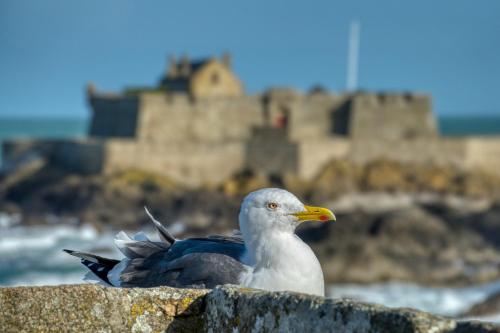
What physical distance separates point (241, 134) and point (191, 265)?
128 feet

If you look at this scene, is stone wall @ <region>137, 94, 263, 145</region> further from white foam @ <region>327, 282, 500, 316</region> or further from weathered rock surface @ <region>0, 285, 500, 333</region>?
weathered rock surface @ <region>0, 285, 500, 333</region>

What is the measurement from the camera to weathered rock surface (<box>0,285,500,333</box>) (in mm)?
2982

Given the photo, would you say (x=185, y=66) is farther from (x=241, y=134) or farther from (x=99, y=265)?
(x=99, y=265)

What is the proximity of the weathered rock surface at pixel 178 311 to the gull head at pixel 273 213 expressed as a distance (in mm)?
1165

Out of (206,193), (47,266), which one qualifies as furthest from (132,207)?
(47,266)

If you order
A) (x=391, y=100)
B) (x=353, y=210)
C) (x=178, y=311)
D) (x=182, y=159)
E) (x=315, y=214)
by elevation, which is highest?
(x=391, y=100)

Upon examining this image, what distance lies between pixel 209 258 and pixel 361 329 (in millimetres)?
1983

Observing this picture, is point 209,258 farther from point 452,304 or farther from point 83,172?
point 83,172

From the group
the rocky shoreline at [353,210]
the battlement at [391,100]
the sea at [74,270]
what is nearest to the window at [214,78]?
the battlement at [391,100]

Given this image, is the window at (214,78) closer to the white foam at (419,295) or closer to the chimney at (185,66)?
the chimney at (185,66)

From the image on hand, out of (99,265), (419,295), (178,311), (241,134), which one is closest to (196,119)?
(241,134)

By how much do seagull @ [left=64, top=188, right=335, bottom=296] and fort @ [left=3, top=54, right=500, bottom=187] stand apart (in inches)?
1299

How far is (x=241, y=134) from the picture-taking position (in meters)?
43.8

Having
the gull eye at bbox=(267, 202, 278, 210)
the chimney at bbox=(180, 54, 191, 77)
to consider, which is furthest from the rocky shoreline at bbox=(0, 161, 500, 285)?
the gull eye at bbox=(267, 202, 278, 210)
